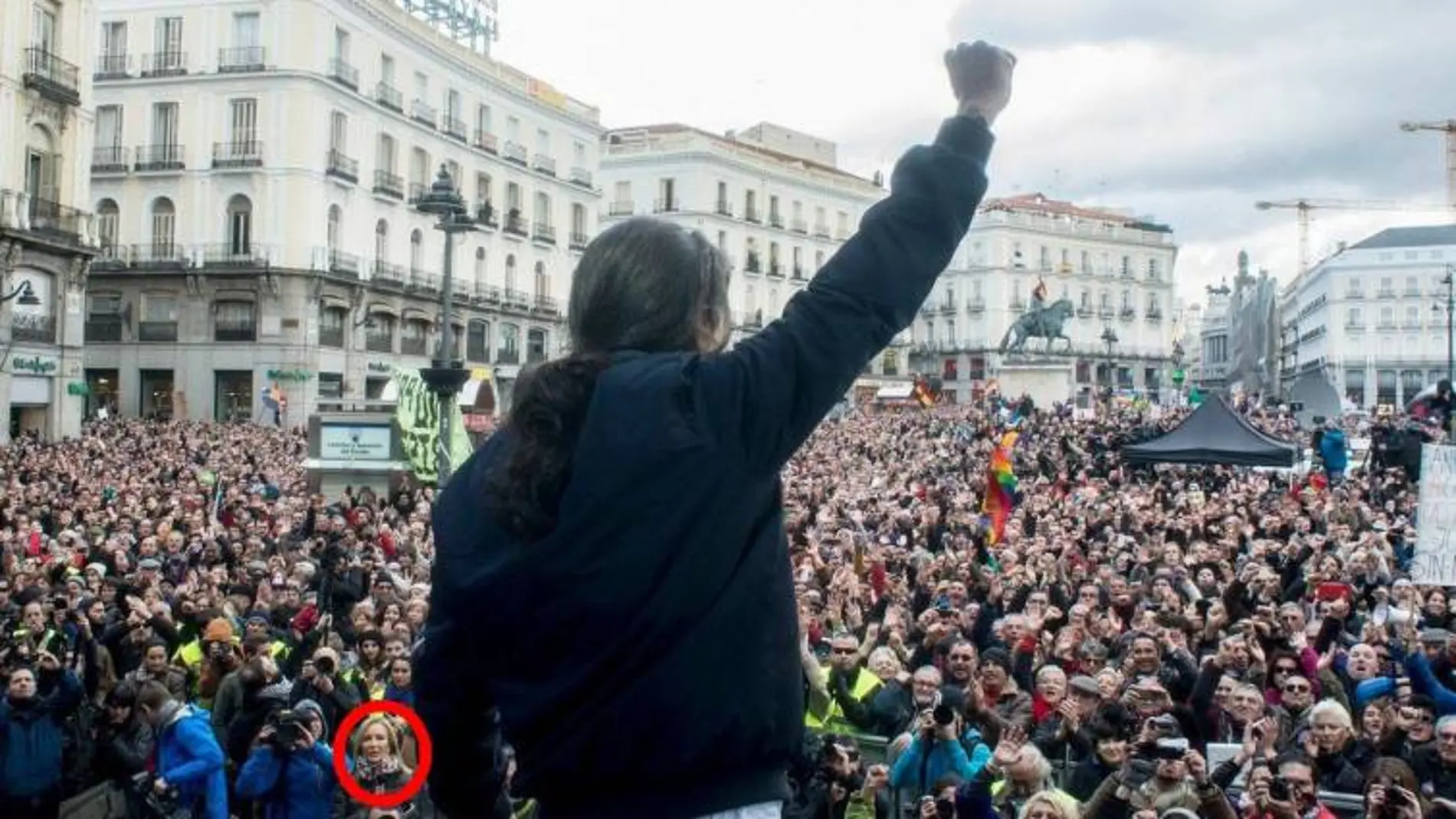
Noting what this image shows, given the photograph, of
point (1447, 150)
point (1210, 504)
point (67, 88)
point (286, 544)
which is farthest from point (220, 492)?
point (1447, 150)

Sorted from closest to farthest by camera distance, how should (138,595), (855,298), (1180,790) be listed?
(855,298), (1180,790), (138,595)

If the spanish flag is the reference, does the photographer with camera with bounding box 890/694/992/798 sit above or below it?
below

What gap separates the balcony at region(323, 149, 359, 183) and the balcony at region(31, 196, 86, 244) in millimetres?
11189

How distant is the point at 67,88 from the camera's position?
3638 centimetres

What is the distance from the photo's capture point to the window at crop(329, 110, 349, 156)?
4769 cm

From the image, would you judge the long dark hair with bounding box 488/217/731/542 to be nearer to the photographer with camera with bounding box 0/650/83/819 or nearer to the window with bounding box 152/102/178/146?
the photographer with camera with bounding box 0/650/83/819

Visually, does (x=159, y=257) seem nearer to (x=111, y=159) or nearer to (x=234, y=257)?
(x=234, y=257)

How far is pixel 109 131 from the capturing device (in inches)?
1921

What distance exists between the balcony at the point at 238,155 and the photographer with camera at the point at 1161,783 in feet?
147

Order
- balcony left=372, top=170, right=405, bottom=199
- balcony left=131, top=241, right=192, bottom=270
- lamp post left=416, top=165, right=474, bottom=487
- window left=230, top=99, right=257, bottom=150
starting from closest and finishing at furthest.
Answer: lamp post left=416, top=165, right=474, bottom=487 → window left=230, top=99, right=257, bottom=150 → balcony left=131, top=241, right=192, bottom=270 → balcony left=372, top=170, right=405, bottom=199

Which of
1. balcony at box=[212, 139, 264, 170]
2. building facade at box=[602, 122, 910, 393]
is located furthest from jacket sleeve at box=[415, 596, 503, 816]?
building facade at box=[602, 122, 910, 393]

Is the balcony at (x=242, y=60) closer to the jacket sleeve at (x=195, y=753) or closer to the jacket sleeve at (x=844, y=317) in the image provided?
the jacket sleeve at (x=195, y=753)

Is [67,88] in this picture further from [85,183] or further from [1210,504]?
[1210,504]

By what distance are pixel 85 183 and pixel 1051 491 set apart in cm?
2778
